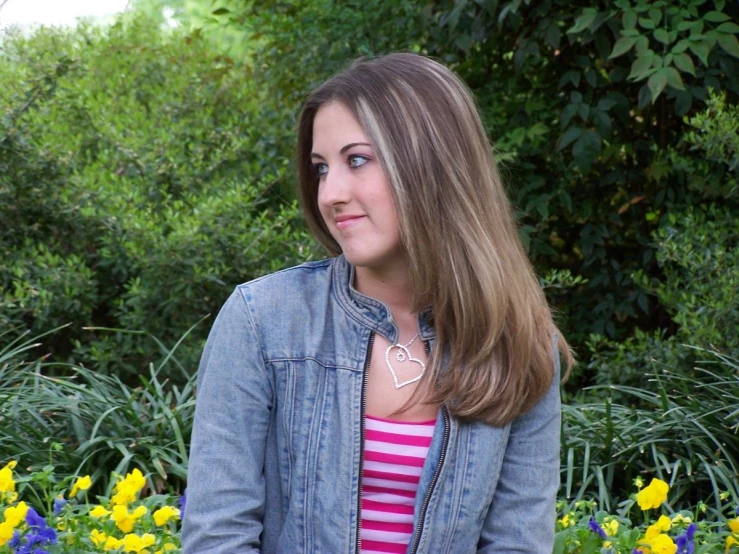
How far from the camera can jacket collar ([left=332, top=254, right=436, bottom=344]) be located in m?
2.03

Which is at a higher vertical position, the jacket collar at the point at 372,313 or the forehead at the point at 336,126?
the forehead at the point at 336,126

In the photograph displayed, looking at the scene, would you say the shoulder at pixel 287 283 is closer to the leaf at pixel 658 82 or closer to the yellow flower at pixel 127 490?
the yellow flower at pixel 127 490

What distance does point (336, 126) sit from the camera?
1.95 meters

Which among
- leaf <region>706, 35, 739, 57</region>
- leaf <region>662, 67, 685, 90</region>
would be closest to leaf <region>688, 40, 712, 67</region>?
leaf <region>706, 35, 739, 57</region>

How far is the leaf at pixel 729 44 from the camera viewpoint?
390 centimetres

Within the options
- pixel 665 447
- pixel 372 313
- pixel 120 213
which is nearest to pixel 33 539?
pixel 372 313

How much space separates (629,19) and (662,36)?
0.53 feet

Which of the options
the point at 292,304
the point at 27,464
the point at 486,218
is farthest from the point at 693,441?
the point at 27,464

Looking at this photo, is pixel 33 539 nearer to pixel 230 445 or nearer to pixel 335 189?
pixel 230 445

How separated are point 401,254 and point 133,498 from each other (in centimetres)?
101

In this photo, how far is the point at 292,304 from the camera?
6.51 feet

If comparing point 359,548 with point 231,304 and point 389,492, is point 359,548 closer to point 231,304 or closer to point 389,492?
point 389,492

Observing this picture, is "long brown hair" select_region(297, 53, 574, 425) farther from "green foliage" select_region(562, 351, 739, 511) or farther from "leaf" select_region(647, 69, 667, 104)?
"leaf" select_region(647, 69, 667, 104)

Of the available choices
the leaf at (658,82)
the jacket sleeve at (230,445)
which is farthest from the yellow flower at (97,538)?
the leaf at (658,82)
